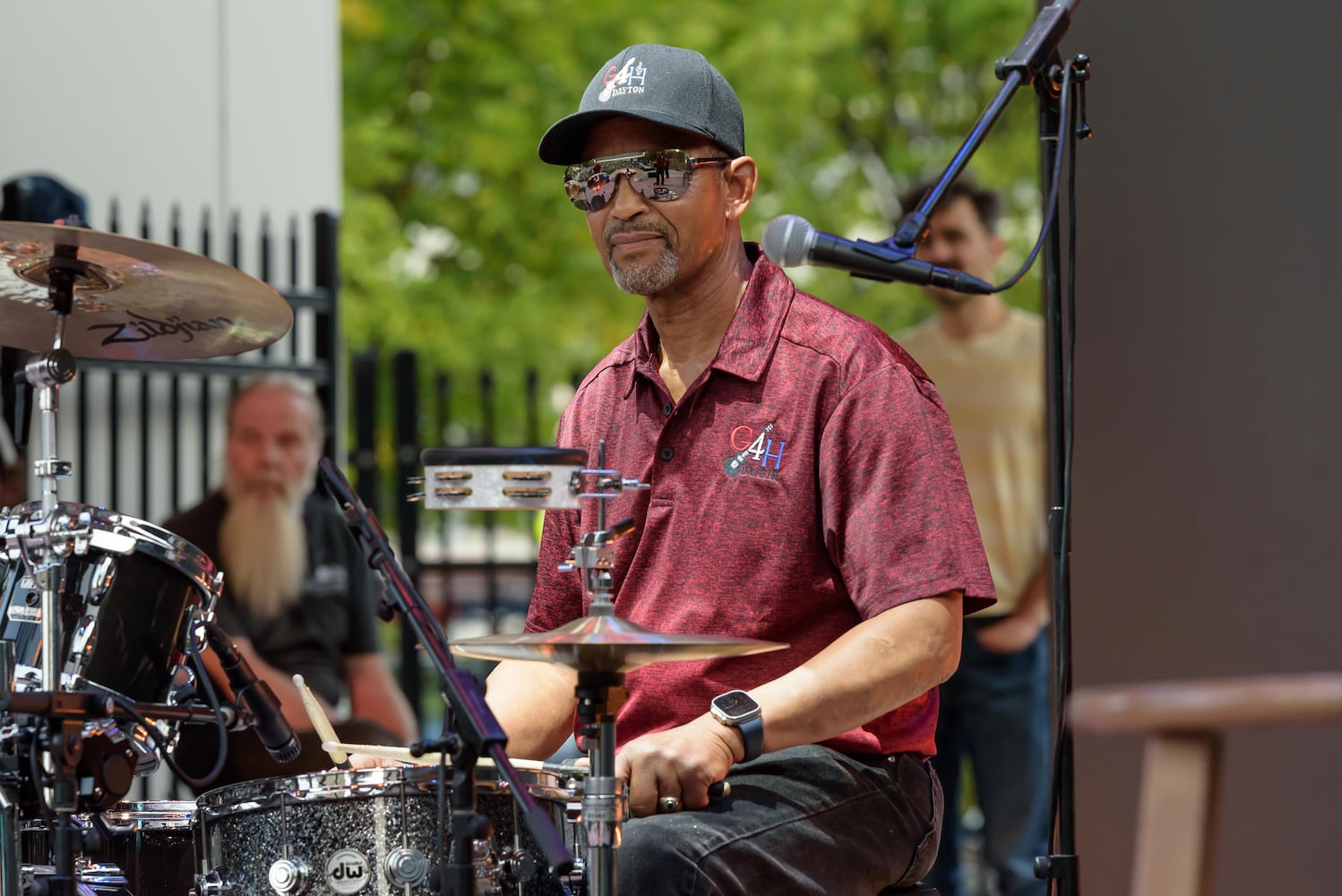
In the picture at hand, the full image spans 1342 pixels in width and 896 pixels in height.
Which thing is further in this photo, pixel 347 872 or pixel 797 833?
pixel 797 833

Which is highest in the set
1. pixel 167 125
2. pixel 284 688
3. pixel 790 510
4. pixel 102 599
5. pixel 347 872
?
pixel 167 125

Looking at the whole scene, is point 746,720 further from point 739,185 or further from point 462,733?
point 739,185

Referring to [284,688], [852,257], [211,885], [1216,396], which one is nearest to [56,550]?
[211,885]

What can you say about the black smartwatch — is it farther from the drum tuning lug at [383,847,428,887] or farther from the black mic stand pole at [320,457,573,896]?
the drum tuning lug at [383,847,428,887]

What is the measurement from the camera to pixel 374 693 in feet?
20.7

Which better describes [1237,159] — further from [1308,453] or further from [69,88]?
[69,88]

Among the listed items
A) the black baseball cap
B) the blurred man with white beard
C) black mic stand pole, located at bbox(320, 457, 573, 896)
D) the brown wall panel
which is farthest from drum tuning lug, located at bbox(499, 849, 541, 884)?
the blurred man with white beard

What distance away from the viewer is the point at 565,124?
320cm

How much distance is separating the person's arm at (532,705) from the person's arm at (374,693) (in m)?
3.06

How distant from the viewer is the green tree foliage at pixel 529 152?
468 inches

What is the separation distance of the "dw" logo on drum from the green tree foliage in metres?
8.74

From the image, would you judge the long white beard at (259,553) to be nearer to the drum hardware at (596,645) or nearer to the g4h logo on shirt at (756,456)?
the g4h logo on shirt at (756,456)

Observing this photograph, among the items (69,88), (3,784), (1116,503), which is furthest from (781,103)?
(3,784)

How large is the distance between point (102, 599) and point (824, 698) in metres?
1.35
